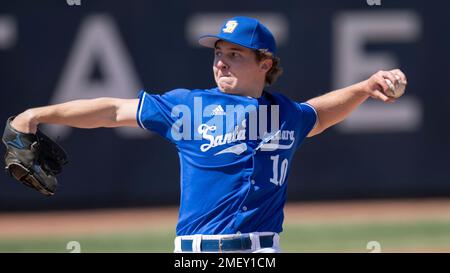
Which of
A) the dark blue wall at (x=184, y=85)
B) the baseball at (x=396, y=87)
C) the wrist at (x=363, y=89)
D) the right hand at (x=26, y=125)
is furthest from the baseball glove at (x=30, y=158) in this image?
the dark blue wall at (x=184, y=85)

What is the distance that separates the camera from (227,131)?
13.3 feet

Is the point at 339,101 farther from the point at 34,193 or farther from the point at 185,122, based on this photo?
the point at 34,193

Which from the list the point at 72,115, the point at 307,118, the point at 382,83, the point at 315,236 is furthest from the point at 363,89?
the point at 315,236

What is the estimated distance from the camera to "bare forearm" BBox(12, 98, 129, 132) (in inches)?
153

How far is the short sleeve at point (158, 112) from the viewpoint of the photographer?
405cm

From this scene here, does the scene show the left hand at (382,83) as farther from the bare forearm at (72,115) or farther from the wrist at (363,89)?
the bare forearm at (72,115)

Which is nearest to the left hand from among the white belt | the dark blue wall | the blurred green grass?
the white belt

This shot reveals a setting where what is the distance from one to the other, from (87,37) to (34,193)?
1.77 metres

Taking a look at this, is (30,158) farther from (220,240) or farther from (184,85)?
(184,85)

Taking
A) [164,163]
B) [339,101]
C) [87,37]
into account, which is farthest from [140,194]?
[339,101]

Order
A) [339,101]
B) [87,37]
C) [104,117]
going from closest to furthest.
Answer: [104,117] < [339,101] < [87,37]

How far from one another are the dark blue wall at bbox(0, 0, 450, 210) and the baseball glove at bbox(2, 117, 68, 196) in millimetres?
5371

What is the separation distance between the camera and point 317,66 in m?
9.74

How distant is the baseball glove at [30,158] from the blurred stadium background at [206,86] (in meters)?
5.17
